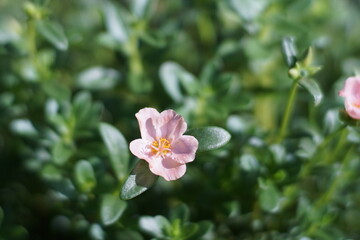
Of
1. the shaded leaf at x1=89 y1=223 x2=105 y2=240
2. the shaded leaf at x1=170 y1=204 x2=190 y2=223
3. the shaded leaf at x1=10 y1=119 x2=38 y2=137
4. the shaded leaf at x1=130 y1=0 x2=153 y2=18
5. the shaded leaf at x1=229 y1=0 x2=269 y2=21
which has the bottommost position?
the shaded leaf at x1=170 y1=204 x2=190 y2=223

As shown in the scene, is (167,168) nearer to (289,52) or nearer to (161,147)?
(161,147)

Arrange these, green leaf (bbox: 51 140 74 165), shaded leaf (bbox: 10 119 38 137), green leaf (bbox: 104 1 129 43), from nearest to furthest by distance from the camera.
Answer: green leaf (bbox: 51 140 74 165) → shaded leaf (bbox: 10 119 38 137) → green leaf (bbox: 104 1 129 43)

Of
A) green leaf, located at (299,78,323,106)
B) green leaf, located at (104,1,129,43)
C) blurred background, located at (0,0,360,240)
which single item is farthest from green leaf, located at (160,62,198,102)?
green leaf, located at (299,78,323,106)

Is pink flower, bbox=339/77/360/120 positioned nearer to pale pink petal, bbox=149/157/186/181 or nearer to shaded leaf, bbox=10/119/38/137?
pale pink petal, bbox=149/157/186/181

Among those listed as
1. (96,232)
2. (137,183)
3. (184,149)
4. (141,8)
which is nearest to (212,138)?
(184,149)

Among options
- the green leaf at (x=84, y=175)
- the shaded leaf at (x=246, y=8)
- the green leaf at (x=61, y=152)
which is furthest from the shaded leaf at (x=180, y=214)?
the shaded leaf at (x=246, y=8)

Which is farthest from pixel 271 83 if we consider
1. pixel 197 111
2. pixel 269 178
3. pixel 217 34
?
pixel 269 178

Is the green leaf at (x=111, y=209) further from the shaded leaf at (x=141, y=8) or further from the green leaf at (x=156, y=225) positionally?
the shaded leaf at (x=141, y=8)
